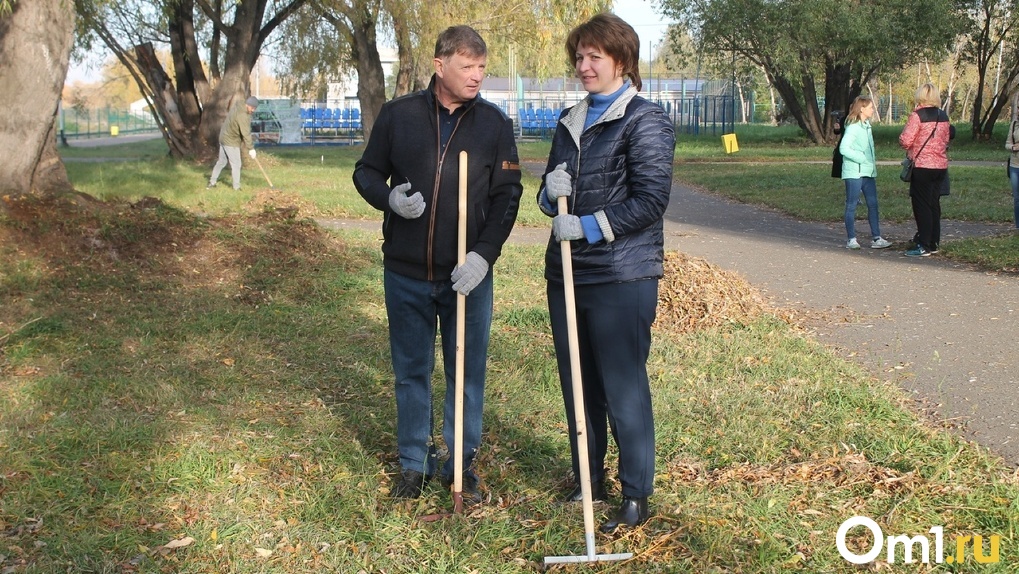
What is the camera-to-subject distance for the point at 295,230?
10.8 meters

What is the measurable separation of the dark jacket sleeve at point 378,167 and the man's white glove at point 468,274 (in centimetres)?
43

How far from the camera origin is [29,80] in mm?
10109

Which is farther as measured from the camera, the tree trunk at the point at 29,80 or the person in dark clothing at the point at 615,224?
the tree trunk at the point at 29,80

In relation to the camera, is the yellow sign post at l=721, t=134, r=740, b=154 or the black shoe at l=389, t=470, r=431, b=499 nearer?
the black shoe at l=389, t=470, r=431, b=499

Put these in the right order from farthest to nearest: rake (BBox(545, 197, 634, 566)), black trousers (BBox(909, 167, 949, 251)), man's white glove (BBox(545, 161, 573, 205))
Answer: black trousers (BBox(909, 167, 949, 251)), man's white glove (BBox(545, 161, 573, 205)), rake (BBox(545, 197, 634, 566))

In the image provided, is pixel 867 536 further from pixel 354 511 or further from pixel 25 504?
pixel 25 504

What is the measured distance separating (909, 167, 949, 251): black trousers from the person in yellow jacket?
11.1 m

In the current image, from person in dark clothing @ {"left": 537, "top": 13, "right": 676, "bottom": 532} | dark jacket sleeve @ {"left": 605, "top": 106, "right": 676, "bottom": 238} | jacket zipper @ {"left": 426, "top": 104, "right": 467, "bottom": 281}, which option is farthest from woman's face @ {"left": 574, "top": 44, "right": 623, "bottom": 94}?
jacket zipper @ {"left": 426, "top": 104, "right": 467, "bottom": 281}

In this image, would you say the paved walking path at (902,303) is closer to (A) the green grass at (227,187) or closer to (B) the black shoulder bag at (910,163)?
(B) the black shoulder bag at (910,163)

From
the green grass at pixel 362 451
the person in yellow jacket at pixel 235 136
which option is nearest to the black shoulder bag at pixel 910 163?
the green grass at pixel 362 451

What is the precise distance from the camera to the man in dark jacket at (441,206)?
13.6ft

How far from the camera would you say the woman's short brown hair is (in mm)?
3867

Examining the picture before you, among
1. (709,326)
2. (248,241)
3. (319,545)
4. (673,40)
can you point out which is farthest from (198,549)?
(673,40)

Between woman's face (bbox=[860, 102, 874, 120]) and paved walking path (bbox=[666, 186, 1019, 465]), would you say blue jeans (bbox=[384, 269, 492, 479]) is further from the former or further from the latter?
woman's face (bbox=[860, 102, 874, 120])
